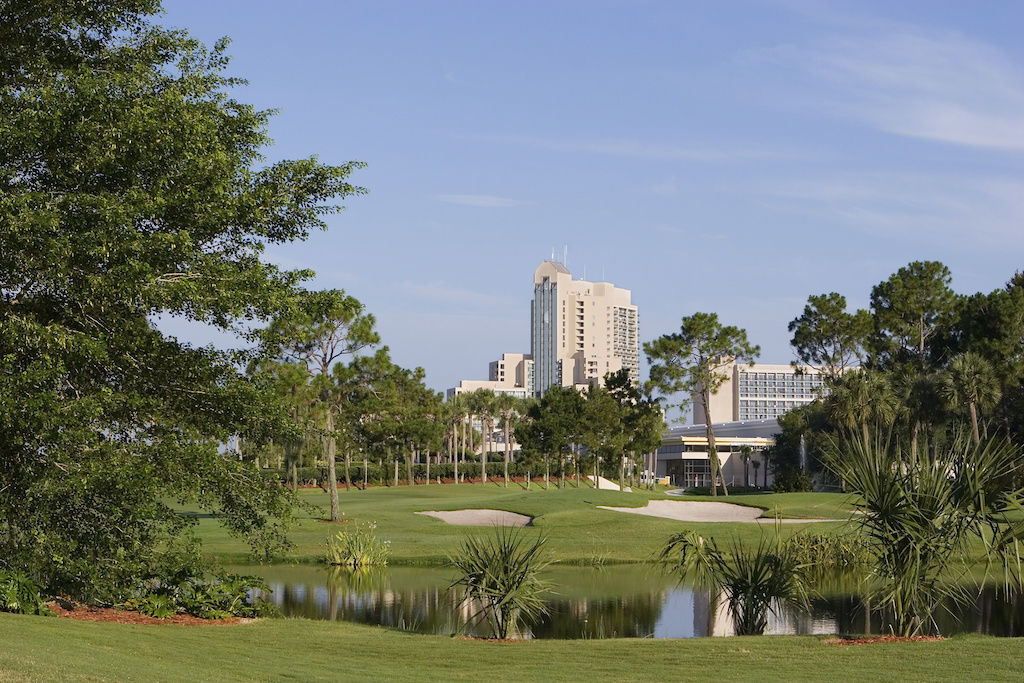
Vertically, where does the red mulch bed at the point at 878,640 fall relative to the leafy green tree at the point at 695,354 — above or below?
below

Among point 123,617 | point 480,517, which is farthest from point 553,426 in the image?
point 123,617

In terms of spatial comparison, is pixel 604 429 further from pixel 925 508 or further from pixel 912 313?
pixel 925 508

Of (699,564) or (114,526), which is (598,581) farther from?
(114,526)

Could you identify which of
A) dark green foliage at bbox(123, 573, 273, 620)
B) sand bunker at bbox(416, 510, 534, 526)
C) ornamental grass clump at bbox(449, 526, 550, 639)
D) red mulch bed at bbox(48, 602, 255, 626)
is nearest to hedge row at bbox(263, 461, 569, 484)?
sand bunker at bbox(416, 510, 534, 526)

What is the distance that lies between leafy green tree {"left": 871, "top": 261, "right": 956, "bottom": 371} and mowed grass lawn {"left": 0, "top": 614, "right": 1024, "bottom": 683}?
54.5 metres

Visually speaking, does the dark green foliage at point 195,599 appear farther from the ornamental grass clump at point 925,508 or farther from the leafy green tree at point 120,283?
the ornamental grass clump at point 925,508

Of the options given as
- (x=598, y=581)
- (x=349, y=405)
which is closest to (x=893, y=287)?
(x=349, y=405)

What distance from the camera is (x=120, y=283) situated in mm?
13422

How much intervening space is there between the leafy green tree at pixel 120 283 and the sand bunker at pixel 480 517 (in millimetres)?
20268

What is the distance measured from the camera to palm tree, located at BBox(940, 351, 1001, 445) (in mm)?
49938

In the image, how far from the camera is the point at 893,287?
65000 millimetres

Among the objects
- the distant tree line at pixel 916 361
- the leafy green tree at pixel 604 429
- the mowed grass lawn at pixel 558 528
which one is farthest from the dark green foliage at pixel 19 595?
the leafy green tree at pixel 604 429

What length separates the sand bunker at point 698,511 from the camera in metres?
40.3

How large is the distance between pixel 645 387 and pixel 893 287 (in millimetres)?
16598
